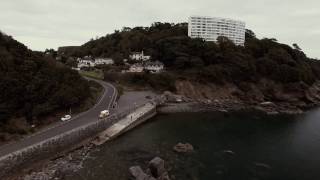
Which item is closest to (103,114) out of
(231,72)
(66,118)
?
(66,118)

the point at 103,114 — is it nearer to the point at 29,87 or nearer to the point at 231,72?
the point at 29,87

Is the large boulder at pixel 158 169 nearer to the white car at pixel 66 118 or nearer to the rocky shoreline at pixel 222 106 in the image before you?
the white car at pixel 66 118

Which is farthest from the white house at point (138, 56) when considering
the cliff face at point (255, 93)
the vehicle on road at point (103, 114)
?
the vehicle on road at point (103, 114)

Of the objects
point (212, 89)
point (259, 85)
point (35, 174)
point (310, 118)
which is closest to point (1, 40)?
point (35, 174)

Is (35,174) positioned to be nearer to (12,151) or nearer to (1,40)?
(12,151)

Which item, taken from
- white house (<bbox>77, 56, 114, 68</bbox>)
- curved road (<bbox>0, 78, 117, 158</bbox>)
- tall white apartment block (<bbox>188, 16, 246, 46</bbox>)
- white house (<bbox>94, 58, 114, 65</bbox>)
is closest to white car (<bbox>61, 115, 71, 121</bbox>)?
curved road (<bbox>0, 78, 117, 158</bbox>)

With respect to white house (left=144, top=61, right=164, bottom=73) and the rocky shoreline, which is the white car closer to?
the rocky shoreline
